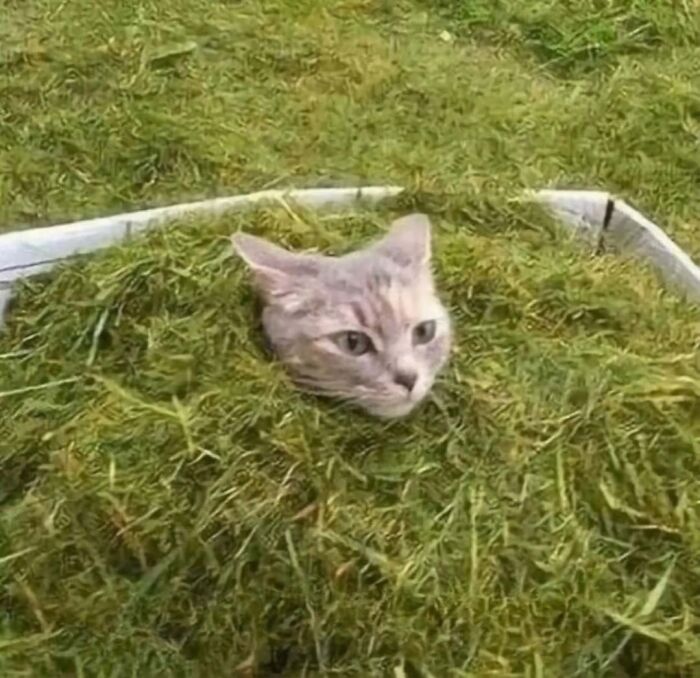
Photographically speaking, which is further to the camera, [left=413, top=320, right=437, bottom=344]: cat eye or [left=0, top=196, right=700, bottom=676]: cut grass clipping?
[left=413, top=320, right=437, bottom=344]: cat eye

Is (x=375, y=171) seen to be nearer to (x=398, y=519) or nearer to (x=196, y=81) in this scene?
(x=196, y=81)

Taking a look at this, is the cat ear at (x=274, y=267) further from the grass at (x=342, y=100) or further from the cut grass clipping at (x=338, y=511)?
the grass at (x=342, y=100)

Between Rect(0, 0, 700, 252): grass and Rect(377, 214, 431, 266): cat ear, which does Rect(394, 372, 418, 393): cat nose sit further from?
Rect(0, 0, 700, 252): grass

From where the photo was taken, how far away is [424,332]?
190cm

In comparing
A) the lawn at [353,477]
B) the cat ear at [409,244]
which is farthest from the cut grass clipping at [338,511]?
the cat ear at [409,244]

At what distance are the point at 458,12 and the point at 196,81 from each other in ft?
1.97

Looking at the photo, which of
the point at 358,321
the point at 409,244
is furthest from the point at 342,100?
the point at 358,321

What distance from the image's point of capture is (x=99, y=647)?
70.6 inches

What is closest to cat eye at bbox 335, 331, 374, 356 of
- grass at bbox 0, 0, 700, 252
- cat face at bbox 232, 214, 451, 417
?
cat face at bbox 232, 214, 451, 417

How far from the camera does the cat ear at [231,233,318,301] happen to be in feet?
6.30

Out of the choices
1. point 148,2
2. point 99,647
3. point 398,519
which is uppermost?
point 398,519

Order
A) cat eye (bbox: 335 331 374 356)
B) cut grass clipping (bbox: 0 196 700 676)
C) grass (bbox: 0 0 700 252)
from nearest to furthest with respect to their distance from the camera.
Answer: cut grass clipping (bbox: 0 196 700 676)
cat eye (bbox: 335 331 374 356)
grass (bbox: 0 0 700 252)

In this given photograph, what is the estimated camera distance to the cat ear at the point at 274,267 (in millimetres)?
1920

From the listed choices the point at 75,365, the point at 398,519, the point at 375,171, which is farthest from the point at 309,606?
the point at 375,171
